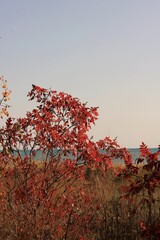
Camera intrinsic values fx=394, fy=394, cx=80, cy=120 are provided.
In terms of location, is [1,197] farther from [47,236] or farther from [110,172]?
[110,172]

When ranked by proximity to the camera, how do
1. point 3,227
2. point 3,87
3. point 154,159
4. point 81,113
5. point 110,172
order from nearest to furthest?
point 154,159 → point 3,227 → point 81,113 → point 3,87 → point 110,172

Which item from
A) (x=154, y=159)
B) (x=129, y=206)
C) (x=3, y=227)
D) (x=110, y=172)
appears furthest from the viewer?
(x=110, y=172)

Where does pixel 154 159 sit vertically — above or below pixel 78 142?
below

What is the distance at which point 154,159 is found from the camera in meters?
5.12

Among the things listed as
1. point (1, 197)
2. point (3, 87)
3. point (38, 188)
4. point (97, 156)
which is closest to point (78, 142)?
point (97, 156)

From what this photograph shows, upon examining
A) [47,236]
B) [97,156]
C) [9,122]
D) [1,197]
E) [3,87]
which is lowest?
[47,236]

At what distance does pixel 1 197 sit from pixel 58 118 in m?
2.65

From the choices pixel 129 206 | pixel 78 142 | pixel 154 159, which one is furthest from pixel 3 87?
pixel 154 159

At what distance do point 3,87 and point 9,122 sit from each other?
2.72m

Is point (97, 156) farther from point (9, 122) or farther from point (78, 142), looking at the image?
point (9, 122)

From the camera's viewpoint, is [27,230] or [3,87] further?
[3,87]

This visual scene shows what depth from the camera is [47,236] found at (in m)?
7.03

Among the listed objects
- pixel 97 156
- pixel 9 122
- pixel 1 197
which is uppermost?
pixel 9 122

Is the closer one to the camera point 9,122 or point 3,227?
point 3,227
